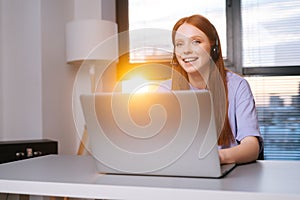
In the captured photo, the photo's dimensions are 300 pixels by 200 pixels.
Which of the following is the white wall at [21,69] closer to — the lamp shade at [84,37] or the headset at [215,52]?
the lamp shade at [84,37]

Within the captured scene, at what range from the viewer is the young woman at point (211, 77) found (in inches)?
56.8

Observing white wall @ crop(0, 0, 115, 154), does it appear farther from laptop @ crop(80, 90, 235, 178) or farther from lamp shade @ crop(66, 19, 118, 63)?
laptop @ crop(80, 90, 235, 178)

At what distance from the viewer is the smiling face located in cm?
156

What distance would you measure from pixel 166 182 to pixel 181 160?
0.06 meters

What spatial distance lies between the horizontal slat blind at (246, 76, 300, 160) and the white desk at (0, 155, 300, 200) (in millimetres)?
2135

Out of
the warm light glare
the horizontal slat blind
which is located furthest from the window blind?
the warm light glare

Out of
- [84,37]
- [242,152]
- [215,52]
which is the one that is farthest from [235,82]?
[84,37]

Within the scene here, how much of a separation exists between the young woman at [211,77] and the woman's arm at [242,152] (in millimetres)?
117

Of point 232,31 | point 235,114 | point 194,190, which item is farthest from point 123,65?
point 194,190

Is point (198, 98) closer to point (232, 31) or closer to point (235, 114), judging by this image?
point (235, 114)

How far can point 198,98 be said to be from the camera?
0.72 meters

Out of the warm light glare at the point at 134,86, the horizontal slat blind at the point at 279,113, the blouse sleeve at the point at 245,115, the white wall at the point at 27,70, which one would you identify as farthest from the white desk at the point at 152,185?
the horizontal slat blind at the point at 279,113

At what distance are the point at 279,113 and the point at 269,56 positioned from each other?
0.46 meters

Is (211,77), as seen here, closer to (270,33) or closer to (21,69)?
(21,69)
